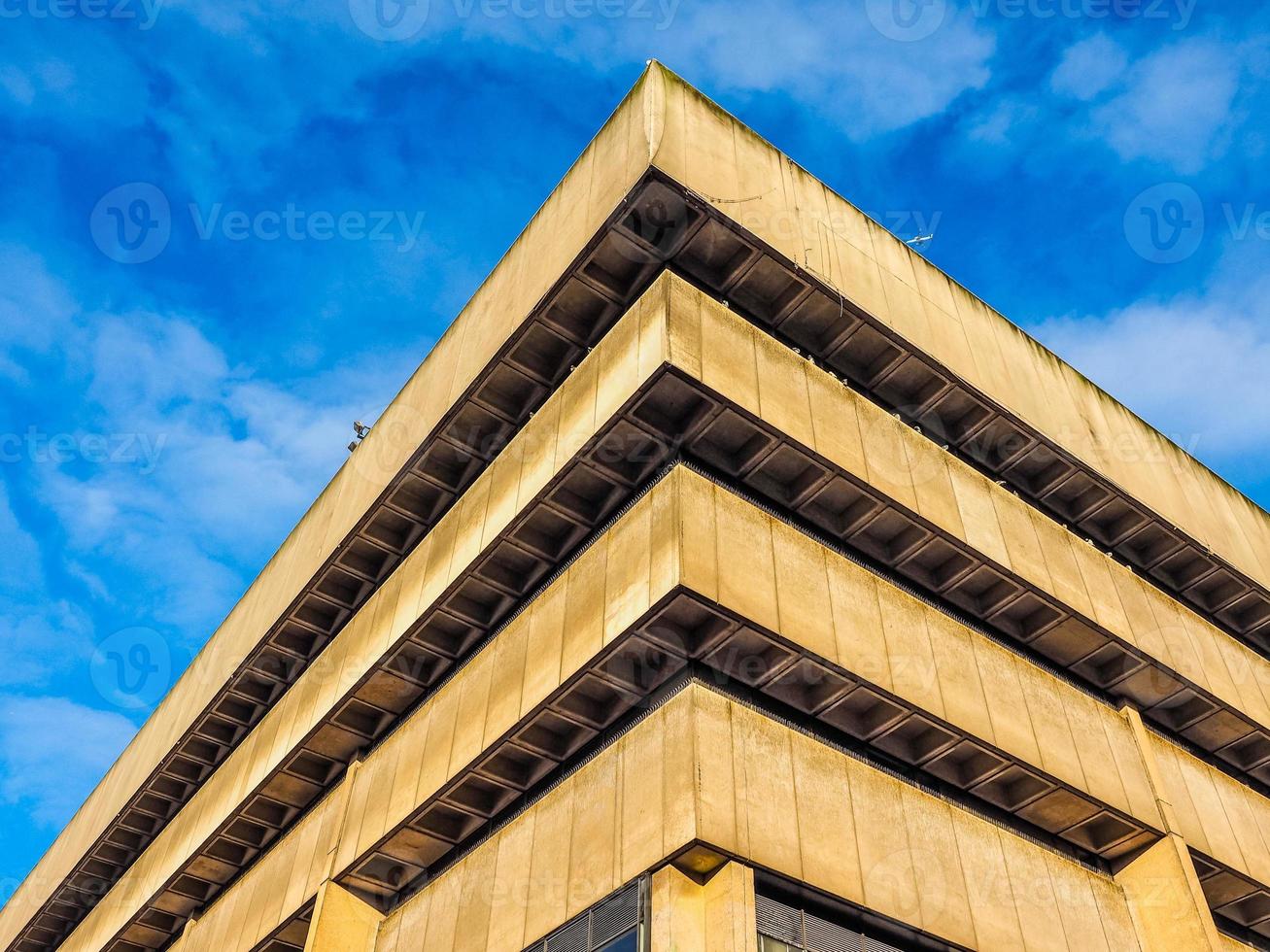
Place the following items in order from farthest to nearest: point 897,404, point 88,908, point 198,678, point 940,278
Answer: point 88,908
point 198,678
point 940,278
point 897,404

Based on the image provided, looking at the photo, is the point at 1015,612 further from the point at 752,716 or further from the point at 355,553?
the point at 355,553

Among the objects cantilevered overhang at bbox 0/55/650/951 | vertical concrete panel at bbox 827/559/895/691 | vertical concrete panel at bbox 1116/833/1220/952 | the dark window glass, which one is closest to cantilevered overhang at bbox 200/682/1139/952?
vertical concrete panel at bbox 1116/833/1220/952

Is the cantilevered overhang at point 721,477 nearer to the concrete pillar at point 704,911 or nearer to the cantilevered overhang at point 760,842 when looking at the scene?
the cantilevered overhang at point 760,842

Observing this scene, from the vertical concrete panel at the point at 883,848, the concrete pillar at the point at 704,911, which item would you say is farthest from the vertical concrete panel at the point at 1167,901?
the concrete pillar at the point at 704,911

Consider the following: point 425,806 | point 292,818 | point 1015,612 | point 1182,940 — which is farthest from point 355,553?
point 1182,940

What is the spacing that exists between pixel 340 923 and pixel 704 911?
489 inches

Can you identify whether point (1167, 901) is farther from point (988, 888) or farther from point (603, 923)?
point (603, 923)

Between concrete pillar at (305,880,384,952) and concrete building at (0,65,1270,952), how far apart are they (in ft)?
0.28

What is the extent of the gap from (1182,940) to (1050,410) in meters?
13.8

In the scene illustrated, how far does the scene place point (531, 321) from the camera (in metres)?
A: 26.4

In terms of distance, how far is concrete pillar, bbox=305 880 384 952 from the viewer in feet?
81.2

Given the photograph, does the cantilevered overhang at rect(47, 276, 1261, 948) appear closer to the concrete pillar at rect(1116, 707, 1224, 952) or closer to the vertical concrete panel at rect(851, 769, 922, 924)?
the concrete pillar at rect(1116, 707, 1224, 952)

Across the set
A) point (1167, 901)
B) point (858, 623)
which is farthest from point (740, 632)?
point (1167, 901)

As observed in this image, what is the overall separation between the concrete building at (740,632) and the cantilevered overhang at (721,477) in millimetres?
105
